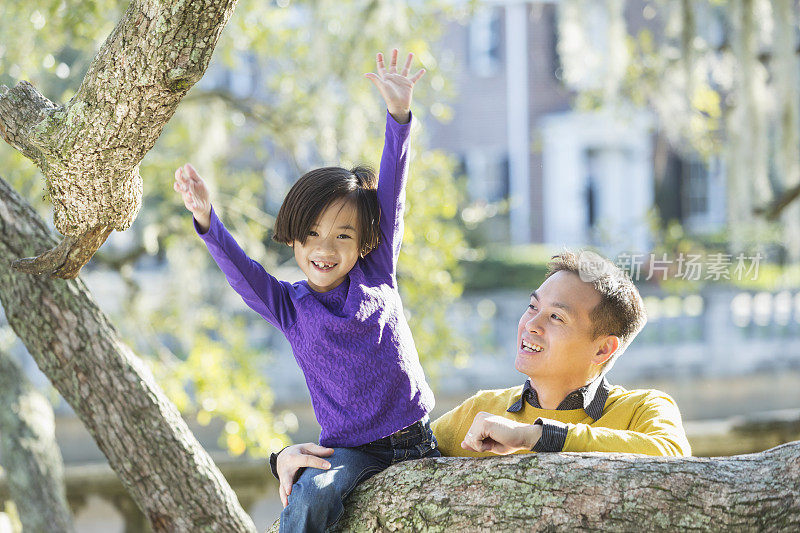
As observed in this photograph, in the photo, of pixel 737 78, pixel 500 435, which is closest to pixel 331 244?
pixel 500 435

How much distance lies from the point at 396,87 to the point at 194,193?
21.5 inches

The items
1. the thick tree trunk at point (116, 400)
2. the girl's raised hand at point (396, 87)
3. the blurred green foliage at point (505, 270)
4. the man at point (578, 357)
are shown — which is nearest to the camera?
the man at point (578, 357)

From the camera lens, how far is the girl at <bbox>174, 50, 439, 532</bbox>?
204cm

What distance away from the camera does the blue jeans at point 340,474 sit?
74.2 inches

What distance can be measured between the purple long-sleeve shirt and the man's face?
266mm

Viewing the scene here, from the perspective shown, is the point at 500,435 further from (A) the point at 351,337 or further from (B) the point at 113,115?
(B) the point at 113,115

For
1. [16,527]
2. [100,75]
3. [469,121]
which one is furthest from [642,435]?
[469,121]

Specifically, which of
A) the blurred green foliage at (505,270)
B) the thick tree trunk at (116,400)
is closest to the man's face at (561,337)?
the thick tree trunk at (116,400)

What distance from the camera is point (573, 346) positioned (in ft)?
6.74

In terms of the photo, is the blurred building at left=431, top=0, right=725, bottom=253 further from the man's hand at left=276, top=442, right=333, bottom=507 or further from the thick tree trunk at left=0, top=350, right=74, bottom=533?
the man's hand at left=276, top=442, right=333, bottom=507

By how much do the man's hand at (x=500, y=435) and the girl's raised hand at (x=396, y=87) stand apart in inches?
31.1

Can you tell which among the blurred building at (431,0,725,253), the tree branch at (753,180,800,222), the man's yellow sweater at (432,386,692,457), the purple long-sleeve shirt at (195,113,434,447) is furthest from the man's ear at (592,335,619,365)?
the blurred building at (431,0,725,253)

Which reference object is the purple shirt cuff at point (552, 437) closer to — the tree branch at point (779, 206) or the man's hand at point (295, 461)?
the man's hand at point (295, 461)

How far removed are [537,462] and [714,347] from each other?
8773mm
